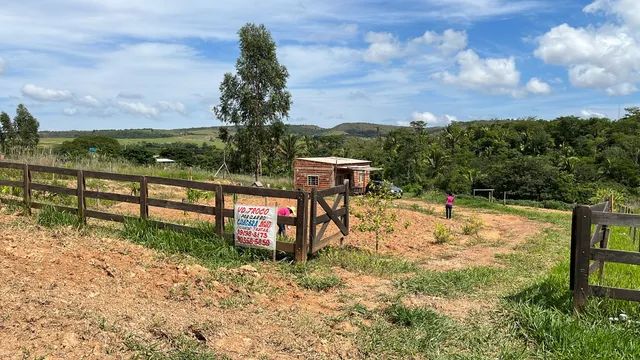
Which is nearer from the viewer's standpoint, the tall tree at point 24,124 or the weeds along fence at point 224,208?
the weeds along fence at point 224,208

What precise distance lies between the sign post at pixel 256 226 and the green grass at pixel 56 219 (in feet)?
11.9

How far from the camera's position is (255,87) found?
35812 millimetres

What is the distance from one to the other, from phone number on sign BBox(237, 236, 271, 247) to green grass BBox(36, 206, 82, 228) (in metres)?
3.66

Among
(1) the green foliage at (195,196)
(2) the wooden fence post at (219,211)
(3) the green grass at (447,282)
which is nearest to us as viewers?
(3) the green grass at (447,282)

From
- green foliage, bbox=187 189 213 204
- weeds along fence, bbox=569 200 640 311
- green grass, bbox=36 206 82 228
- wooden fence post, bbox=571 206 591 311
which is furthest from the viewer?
green foliage, bbox=187 189 213 204

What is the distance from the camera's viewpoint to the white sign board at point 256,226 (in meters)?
8.72

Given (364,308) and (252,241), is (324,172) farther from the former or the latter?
(364,308)

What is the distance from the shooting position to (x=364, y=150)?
262 feet

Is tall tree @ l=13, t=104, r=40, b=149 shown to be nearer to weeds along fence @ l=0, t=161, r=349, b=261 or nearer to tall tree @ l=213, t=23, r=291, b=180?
tall tree @ l=213, t=23, r=291, b=180

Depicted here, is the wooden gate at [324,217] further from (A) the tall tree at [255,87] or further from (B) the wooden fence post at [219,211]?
(A) the tall tree at [255,87]

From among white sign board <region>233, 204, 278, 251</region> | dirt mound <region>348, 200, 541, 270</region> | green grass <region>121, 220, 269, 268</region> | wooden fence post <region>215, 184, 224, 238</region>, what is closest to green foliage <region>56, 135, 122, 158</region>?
dirt mound <region>348, 200, 541, 270</region>

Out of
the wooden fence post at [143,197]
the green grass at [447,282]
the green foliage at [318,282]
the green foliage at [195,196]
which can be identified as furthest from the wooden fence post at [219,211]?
the green foliage at [195,196]

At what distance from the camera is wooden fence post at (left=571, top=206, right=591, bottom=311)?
5898mm

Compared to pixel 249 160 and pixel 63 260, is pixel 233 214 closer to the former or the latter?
pixel 63 260
